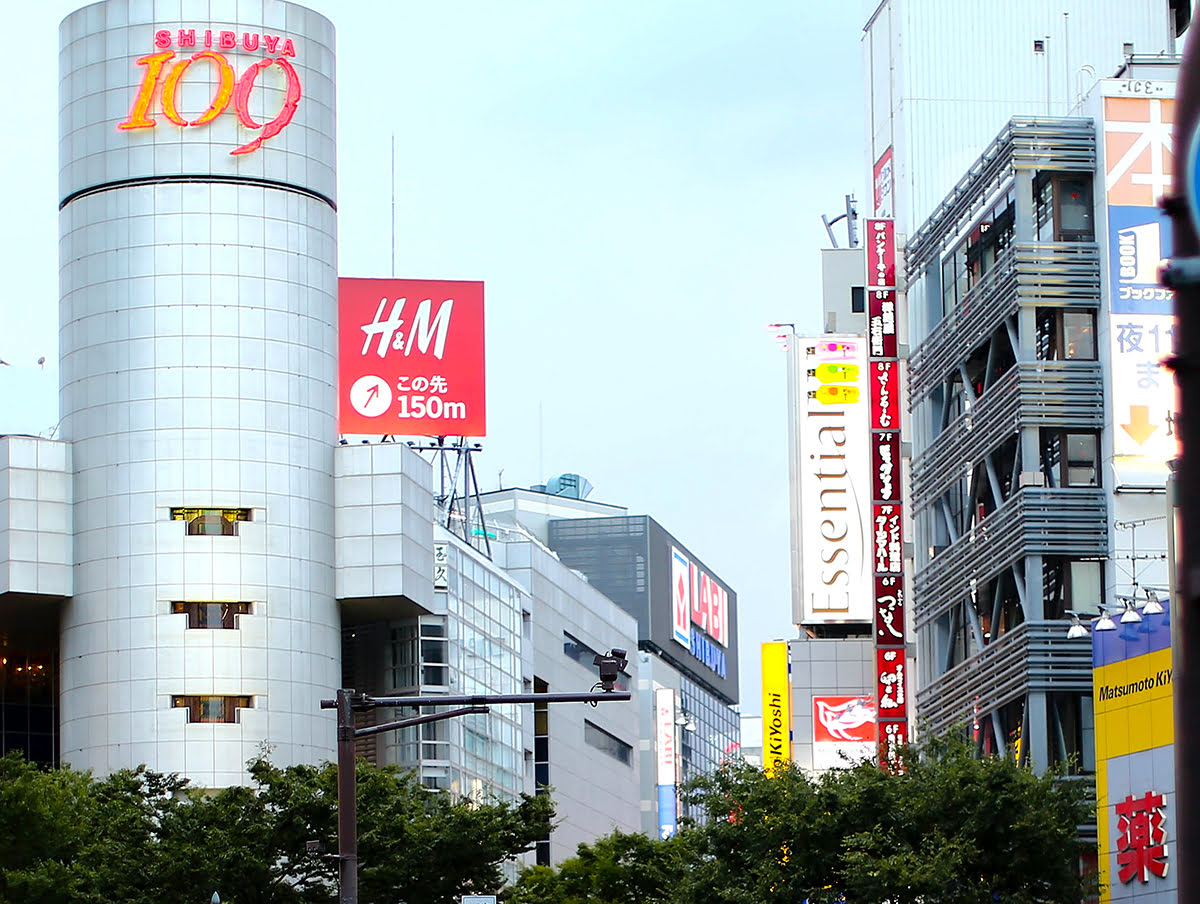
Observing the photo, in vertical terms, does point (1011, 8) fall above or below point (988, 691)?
above

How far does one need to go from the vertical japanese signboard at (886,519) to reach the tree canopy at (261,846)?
1532 centimetres

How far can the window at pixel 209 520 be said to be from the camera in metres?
99.9

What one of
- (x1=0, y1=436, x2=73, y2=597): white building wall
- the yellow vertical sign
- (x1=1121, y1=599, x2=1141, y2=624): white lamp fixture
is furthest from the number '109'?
(x1=1121, y1=599, x2=1141, y2=624): white lamp fixture

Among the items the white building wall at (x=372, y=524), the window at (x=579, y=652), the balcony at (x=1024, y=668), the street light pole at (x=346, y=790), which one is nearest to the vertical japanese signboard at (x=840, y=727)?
the balcony at (x=1024, y=668)

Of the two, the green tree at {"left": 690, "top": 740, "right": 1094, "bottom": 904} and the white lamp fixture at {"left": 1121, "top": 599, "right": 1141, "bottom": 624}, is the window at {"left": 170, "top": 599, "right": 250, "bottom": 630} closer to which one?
the green tree at {"left": 690, "top": 740, "right": 1094, "bottom": 904}

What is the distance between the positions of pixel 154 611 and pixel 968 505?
137ft

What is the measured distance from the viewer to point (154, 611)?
98938mm

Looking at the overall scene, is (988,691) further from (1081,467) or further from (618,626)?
(618,626)

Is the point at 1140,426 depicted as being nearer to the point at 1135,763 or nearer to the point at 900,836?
the point at 1135,763

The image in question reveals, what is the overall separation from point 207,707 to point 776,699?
25723 millimetres

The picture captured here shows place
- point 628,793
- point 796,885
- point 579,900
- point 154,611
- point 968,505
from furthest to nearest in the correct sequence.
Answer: point 628,793 < point 154,611 < point 579,900 < point 968,505 < point 796,885

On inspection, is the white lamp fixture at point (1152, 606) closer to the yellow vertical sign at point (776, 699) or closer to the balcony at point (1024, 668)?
the balcony at point (1024, 668)

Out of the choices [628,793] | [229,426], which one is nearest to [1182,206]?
[229,426]

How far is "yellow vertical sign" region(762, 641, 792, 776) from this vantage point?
8731 cm
